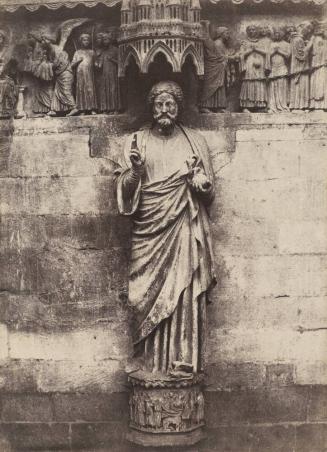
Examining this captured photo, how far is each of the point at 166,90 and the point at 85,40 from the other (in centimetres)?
112

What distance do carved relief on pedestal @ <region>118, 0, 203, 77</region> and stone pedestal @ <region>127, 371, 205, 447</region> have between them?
3.09m

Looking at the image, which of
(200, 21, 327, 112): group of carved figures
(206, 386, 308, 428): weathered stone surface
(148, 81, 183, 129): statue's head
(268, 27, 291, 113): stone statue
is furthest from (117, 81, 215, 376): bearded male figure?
(268, 27, 291, 113): stone statue

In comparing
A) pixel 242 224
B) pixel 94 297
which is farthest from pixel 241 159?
pixel 94 297

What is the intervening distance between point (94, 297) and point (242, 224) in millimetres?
1759

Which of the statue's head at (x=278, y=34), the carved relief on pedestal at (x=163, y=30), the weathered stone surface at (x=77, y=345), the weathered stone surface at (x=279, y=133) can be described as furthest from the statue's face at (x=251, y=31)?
the weathered stone surface at (x=77, y=345)

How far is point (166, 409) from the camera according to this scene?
9.05 m

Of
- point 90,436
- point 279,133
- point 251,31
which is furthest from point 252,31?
point 90,436

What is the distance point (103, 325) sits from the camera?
9.62 m

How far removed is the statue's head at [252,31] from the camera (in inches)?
371

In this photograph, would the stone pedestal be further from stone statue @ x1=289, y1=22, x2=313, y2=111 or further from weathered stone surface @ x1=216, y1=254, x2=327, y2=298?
stone statue @ x1=289, y1=22, x2=313, y2=111

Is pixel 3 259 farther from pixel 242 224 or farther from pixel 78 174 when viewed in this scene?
pixel 242 224

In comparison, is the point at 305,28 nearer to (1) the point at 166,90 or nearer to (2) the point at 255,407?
(1) the point at 166,90

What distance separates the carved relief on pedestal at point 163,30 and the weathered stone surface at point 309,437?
4015mm

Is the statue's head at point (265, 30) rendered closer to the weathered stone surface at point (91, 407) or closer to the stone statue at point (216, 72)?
the stone statue at point (216, 72)
